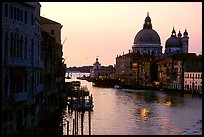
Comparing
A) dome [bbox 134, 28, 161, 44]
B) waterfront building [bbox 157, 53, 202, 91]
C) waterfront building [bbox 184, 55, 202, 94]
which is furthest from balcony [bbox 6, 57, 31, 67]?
dome [bbox 134, 28, 161, 44]

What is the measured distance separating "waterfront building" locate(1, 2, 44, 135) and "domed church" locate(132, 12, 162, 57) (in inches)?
2701

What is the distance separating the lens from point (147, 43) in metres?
81.4

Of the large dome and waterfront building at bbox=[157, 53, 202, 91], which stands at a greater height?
the large dome

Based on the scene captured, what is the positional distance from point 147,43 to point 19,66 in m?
71.5

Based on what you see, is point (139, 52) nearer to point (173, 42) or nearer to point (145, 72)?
point (173, 42)

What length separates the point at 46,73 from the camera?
16750 mm

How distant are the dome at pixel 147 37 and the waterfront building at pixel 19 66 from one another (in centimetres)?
6884

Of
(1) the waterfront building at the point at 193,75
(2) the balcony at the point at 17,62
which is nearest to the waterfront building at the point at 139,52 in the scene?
(1) the waterfront building at the point at 193,75

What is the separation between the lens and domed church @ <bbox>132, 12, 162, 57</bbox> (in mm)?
81375

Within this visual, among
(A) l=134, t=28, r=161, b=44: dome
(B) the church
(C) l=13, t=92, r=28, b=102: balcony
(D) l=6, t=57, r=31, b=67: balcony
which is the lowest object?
(C) l=13, t=92, r=28, b=102: balcony

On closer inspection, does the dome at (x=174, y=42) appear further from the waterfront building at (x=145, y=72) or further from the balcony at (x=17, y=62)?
the balcony at (x=17, y=62)

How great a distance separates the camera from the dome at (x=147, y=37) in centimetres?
8138

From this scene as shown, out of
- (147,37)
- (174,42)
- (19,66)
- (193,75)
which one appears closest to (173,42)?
(174,42)

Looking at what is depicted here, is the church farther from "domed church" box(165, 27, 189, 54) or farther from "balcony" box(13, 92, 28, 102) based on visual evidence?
"balcony" box(13, 92, 28, 102)
